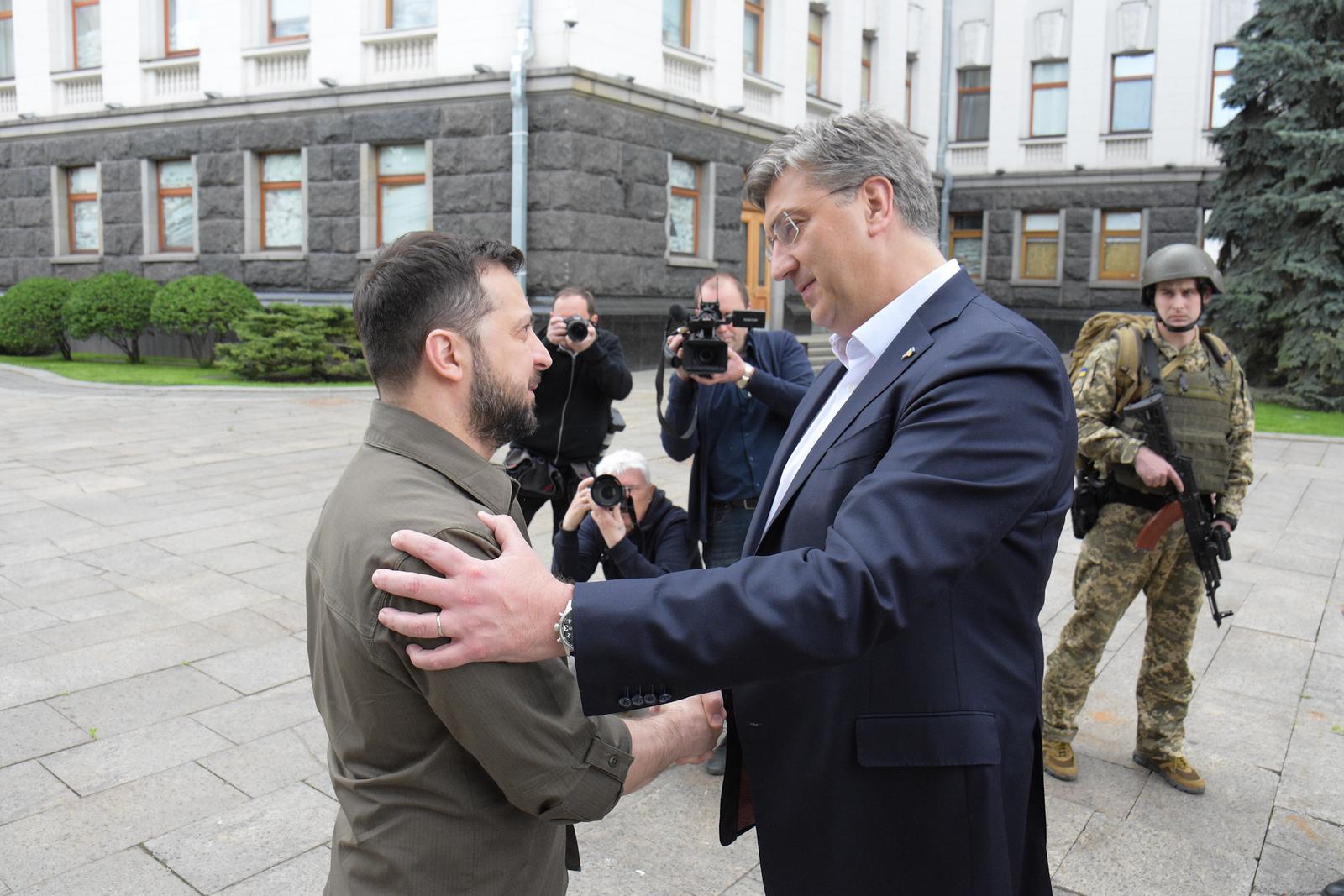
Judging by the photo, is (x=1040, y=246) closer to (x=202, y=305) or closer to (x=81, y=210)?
(x=202, y=305)

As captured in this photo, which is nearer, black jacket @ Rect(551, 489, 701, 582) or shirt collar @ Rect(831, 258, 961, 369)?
shirt collar @ Rect(831, 258, 961, 369)

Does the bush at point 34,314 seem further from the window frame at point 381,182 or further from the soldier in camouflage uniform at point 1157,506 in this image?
the soldier in camouflage uniform at point 1157,506

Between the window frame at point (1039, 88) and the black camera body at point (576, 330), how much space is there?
79.0 ft

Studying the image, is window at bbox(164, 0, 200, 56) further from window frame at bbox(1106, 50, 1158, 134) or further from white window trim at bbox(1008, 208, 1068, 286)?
window frame at bbox(1106, 50, 1158, 134)

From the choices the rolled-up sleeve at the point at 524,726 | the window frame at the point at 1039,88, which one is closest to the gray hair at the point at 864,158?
the rolled-up sleeve at the point at 524,726

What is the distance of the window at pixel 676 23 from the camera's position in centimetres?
1814

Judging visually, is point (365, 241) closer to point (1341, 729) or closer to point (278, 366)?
point (278, 366)

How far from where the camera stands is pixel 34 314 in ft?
60.5

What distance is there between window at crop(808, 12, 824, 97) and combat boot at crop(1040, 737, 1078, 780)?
1946 cm

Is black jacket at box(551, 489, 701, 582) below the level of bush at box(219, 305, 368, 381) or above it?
below

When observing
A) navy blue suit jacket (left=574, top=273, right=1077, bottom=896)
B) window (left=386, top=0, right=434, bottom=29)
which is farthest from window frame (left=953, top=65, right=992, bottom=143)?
navy blue suit jacket (left=574, top=273, right=1077, bottom=896)

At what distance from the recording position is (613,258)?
17078 millimetres

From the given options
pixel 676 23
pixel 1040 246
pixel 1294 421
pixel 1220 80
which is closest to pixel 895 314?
pixel 1294 421

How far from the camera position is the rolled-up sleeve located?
4.96 feet
